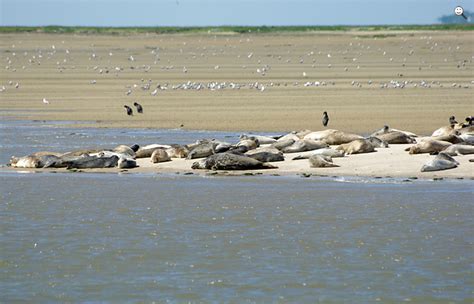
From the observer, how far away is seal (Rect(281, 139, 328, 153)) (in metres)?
15.2

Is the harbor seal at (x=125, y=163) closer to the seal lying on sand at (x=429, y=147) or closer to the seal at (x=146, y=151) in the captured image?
the seal at (x=146, y=151)

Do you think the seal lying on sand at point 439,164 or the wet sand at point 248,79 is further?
the wet sand at point 248,79

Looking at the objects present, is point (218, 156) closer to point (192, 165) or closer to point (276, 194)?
point (192, 165)

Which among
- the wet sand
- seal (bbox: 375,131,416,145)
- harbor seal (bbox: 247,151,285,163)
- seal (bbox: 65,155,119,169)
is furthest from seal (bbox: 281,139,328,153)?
the wet sand

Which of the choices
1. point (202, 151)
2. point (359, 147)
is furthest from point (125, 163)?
point (359, 147)

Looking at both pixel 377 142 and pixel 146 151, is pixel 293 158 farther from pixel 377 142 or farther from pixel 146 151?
pixel 146 151

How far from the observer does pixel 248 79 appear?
35.5 metres

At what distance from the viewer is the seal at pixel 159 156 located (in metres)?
15.1

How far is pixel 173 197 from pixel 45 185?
2065mm

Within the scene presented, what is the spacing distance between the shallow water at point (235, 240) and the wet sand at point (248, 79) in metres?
7.77

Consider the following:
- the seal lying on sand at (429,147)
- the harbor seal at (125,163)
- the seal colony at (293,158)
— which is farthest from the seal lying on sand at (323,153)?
the harbor seal at (125,163)

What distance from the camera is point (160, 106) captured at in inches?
1023

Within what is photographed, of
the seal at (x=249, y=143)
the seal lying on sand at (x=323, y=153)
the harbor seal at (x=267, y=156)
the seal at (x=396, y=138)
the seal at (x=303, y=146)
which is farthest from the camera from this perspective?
the seal at (x=396, y=138)

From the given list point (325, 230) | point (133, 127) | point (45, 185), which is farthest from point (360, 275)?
point (133, 127)
